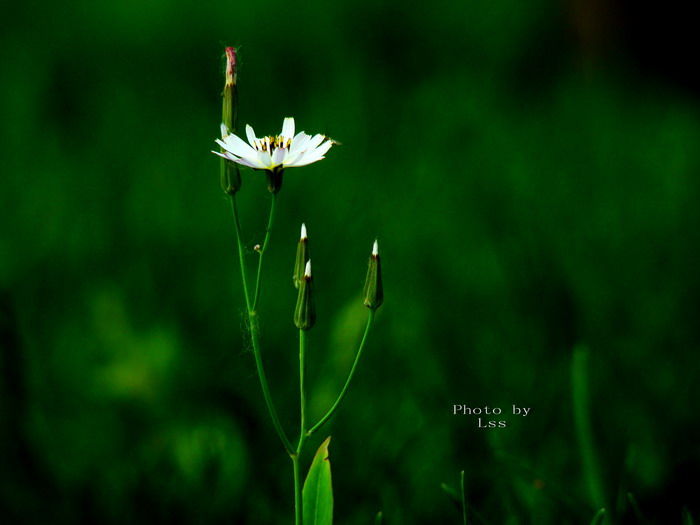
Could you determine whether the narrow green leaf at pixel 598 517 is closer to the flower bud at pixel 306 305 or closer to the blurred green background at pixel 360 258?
the blurred green background at pixel 360 258

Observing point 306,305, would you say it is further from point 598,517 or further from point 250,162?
point 598,517

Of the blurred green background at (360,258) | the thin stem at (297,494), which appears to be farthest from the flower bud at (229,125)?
the thin stem at (297,494)

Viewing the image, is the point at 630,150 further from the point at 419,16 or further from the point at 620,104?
the point at 419,16

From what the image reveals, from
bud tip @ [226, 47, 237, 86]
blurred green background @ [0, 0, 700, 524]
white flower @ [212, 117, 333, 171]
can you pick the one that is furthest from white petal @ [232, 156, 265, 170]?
blurred green background @ [0, 0, 700, 524]

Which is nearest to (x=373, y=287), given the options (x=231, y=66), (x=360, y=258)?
(x=231, y=66)

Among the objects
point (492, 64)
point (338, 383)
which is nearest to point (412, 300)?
point (338, 383)

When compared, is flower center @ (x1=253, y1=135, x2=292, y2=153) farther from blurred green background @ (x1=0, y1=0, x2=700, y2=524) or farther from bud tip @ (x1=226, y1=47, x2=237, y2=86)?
blurred green background @ (x1=0, y1=0, x2=700, y2=524)
